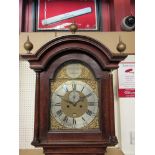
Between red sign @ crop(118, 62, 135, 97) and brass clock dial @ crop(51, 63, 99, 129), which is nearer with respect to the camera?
brass clock dial @ crop(51, 63, 99, 129)

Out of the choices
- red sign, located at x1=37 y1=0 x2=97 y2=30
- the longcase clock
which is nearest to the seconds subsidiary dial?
the longcase clock

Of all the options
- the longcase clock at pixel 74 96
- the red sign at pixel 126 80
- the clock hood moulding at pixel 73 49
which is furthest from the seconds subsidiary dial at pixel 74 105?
the red sign at pixel 126 80

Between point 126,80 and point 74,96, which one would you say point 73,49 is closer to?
point 74,96

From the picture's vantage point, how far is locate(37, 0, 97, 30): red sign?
4.78ft

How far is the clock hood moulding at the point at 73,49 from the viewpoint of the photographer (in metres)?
1.04

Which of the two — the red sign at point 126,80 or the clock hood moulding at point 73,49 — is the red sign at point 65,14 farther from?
the clock hood moulding at point 73,49

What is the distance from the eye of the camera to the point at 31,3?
1.48 meters

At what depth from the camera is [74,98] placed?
1.06m

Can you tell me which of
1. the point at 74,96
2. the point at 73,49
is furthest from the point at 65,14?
the point at 74,96

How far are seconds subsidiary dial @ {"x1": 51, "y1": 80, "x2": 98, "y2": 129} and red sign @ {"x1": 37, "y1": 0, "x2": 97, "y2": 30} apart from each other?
1.72ft

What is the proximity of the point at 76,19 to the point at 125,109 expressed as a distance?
624 mm

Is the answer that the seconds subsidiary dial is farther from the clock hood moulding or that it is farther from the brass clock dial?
the clock hood moulding
